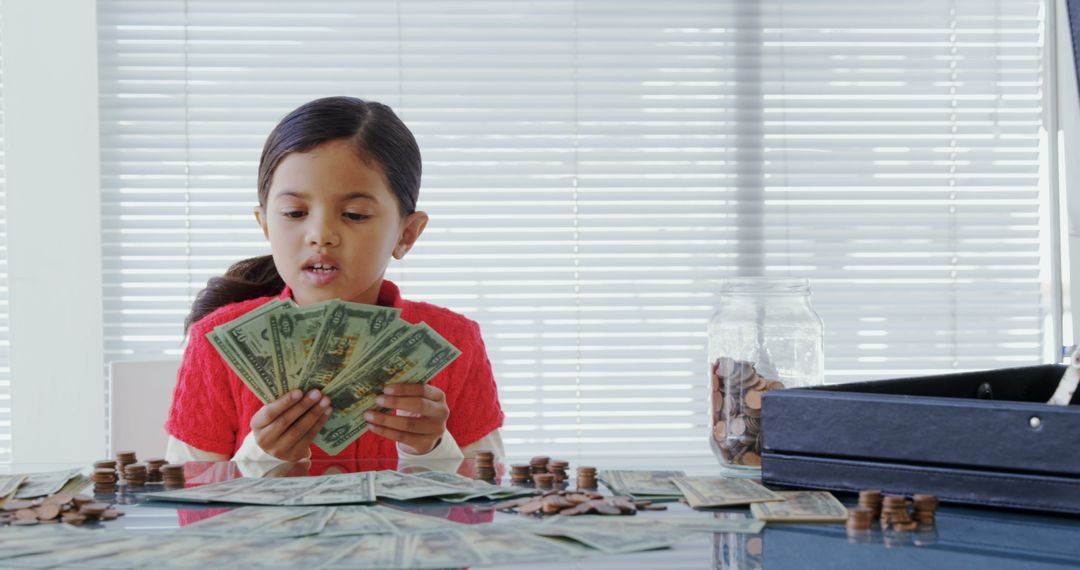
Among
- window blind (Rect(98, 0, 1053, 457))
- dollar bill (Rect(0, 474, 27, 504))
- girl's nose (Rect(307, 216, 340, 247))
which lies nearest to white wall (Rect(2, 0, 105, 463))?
window blind (Rect(98, 0, 1053, 457))

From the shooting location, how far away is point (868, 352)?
3281 millimetres

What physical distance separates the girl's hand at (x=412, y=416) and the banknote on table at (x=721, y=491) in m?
0.39

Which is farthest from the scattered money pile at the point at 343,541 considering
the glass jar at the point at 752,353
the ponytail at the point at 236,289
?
the ponytail at the point at 236,289

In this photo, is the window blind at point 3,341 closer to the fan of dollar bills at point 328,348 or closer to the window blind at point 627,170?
the window blind at point 627,170

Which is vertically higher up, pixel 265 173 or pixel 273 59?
pixel 273 59

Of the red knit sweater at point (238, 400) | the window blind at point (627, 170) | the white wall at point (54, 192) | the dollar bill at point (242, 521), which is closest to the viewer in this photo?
the dollar bill at point (242, 521)

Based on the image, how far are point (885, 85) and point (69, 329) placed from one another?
249 cm

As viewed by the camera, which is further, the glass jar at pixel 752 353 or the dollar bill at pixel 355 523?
the glass jar at pixel 752 353

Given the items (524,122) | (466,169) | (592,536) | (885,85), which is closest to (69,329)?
(466,169)

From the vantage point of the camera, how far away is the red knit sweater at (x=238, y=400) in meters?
1.54

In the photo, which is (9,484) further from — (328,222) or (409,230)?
(409,230)

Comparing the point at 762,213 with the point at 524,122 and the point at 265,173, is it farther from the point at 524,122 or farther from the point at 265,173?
the point at 265,173

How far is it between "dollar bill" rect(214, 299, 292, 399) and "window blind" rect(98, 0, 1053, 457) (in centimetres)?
198

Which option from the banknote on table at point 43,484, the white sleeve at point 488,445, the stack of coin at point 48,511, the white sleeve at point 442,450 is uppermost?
the stack of coin at point 48,511
